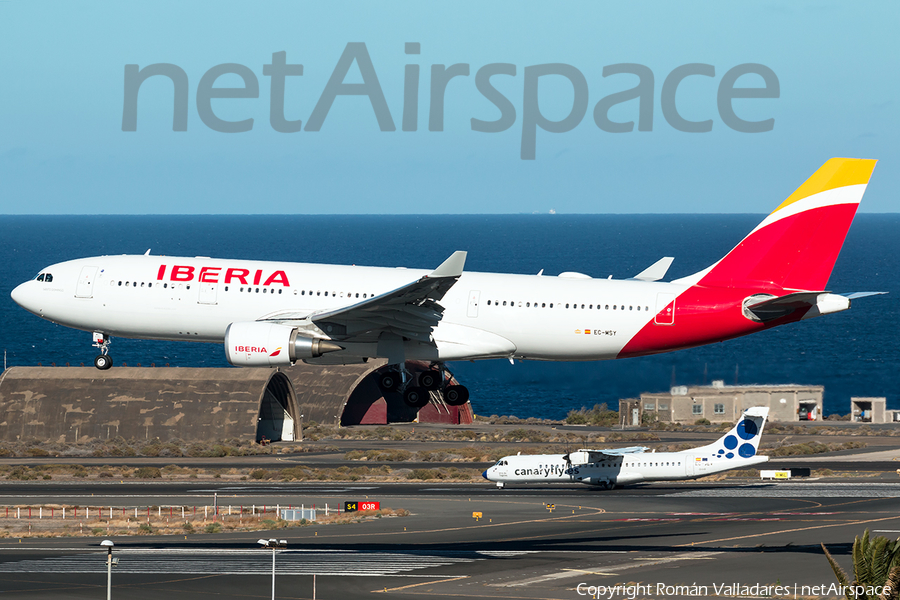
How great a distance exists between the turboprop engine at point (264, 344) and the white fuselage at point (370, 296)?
56.9 inches

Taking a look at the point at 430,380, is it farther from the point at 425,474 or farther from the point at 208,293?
the point at 425,474

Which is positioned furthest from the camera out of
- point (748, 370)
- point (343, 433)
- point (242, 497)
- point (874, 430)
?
point (748, 370)

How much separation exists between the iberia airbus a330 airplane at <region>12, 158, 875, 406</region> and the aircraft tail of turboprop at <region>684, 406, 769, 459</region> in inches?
873

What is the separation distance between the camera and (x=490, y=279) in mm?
49281

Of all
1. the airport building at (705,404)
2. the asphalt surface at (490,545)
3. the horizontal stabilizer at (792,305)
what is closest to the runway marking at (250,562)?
the asphalt surface at (490,545)

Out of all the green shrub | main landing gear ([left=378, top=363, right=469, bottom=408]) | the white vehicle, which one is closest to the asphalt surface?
the white vehicle

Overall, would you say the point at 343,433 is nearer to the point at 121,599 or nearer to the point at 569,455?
the point at 569,455

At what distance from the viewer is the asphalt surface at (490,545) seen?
131 ft

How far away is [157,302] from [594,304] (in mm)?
18788

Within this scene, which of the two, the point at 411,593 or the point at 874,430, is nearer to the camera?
the point at 411,593

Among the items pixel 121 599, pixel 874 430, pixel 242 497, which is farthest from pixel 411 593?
pixel 874 430

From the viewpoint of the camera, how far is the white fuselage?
48188mm

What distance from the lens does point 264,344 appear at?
4709 cm

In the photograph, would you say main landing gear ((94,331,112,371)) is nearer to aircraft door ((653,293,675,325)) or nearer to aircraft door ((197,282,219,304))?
aircraft door ((197,282,219,304))
